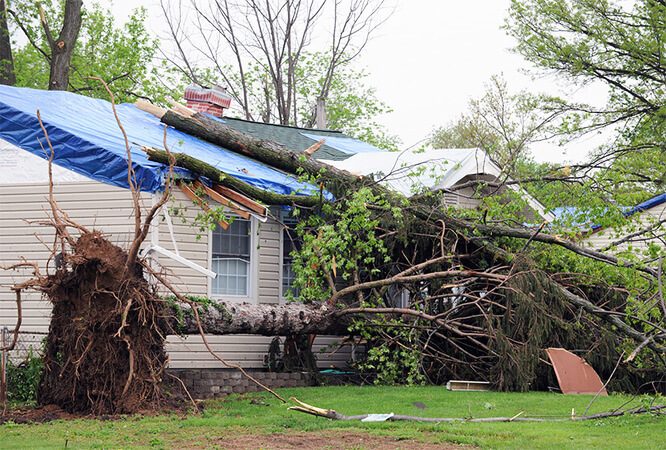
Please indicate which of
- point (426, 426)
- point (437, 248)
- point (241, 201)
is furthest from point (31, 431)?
point (437, 248)

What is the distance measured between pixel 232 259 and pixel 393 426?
5.41 metres

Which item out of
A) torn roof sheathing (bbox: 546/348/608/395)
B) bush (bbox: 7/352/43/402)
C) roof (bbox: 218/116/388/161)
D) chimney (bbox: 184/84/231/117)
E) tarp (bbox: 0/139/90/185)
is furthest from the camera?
chimney (bbox: 184/84/231/117)

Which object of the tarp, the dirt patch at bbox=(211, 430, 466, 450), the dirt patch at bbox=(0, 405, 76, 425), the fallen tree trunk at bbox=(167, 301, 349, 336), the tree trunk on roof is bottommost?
the dirt patch at bbox=(0, 405, 76, 425)

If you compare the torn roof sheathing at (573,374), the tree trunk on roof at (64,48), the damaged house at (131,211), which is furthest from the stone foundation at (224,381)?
the tree trunk on roof at (64,48)

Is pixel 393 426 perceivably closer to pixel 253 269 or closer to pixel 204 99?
pixel 253 269

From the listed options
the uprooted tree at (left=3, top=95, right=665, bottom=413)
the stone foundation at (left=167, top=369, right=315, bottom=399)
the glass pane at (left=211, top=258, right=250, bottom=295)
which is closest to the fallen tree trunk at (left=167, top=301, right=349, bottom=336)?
the uprooted tree at (left=3, top=95, right=665, bottom=413)

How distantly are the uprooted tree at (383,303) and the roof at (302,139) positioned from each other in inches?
141

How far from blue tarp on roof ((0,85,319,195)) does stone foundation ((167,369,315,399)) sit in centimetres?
282

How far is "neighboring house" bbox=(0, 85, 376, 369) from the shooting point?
1074 centimetres

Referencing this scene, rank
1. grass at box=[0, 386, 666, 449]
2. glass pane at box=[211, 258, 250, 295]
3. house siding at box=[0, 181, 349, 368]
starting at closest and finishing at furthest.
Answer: grass at box=[0, 386, 666, 449]
house siding at box=[0, 181, 349, 368]
glass pane at box=[211, 258, 250, 295]

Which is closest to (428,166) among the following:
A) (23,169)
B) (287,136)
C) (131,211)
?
(287,136)

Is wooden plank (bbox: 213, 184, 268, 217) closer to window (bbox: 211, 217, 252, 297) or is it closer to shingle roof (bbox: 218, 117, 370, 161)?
window (bbox: 211, 217, 252, 297)

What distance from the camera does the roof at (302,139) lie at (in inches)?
628

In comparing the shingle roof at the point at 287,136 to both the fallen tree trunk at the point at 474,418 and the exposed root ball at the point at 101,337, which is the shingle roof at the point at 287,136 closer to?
the exposed root ball at the point at 101,337
